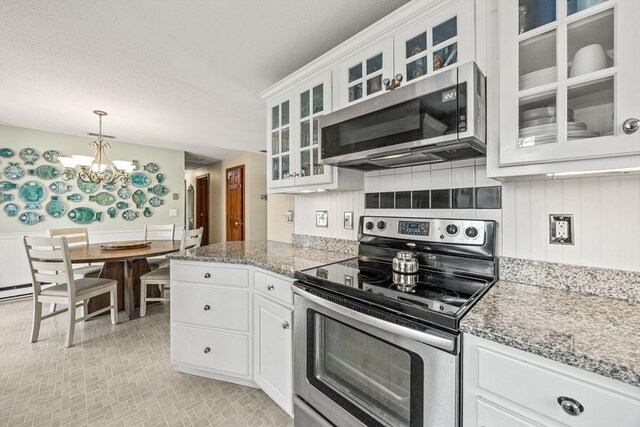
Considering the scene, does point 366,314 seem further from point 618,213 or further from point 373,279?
point 618,213

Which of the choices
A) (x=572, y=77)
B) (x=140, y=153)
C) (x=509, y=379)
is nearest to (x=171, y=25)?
(x=572, y=77)

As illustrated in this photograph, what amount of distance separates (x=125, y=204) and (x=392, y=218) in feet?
15.2

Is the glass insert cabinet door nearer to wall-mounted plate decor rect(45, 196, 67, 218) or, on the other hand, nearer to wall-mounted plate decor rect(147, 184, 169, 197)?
wall-mounted plate decor rect(147, 184, 169, 197)

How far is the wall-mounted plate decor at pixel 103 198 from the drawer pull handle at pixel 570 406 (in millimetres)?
5399

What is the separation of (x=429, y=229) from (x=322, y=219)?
888 millimetres

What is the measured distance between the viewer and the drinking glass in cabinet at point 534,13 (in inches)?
37.6

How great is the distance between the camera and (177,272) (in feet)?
6.15

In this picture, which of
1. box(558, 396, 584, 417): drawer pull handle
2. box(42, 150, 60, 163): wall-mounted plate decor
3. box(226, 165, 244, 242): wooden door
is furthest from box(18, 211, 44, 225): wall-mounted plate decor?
box(558, 396, 584, 417): drawer pull handle

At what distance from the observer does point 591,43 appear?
895 mm

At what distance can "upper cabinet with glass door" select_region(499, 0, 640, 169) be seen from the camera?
0.81 metres

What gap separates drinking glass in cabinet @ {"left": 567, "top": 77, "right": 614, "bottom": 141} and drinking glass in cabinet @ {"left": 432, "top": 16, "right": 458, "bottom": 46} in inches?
20.8

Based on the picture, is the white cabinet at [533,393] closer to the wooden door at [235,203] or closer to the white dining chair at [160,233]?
A: the white dining chair at [160,233]

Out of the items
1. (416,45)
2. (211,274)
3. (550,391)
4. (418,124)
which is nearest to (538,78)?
(418,124)

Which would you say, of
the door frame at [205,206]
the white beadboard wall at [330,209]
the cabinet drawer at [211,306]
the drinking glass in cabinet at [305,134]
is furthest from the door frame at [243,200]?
the drinking glass in cabinet at [305,134]
